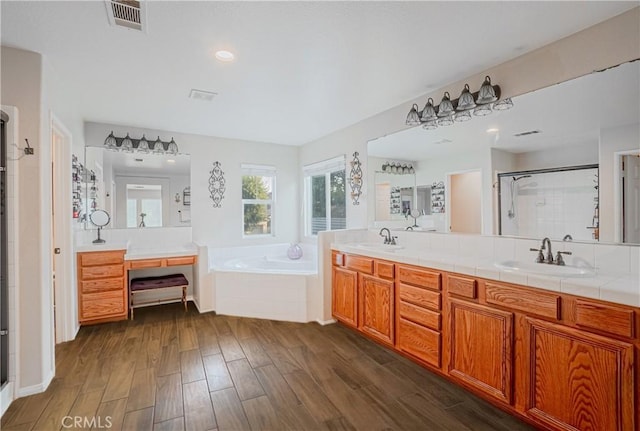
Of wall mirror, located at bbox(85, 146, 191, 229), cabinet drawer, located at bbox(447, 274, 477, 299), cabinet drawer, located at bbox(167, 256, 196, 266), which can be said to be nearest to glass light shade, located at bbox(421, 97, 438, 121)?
cabinet drawer, located at bbox(447, 274, 477, 299)

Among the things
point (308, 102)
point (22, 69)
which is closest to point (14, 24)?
point (22, 69)

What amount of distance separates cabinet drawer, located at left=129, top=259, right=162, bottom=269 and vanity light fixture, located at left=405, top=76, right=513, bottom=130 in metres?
3.15

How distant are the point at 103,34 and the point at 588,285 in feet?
10.1

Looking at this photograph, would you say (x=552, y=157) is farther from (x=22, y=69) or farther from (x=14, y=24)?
(x=22, y=69)

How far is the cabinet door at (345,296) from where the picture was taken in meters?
3.17

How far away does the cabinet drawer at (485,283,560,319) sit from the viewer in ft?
5.54

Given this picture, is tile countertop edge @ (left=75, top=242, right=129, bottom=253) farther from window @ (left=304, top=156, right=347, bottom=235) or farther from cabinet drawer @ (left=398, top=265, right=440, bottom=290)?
cabinet drawer @ (left=398, top=265, right=440, bottom=290)

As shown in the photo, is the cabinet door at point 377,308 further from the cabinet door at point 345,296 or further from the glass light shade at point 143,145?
the glass light shade at point 143,145

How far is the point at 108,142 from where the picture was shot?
3971 millimetres

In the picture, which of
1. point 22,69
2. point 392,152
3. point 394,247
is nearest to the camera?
point 22,69

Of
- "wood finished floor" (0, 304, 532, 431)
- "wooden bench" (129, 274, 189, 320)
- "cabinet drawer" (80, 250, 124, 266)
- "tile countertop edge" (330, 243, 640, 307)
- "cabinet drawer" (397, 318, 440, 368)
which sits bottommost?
"wood finished floor" (0, 304, 532, 431)

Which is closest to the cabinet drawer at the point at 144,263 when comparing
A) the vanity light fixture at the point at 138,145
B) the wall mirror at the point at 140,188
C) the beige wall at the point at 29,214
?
the wall mirror at the point at 140,188

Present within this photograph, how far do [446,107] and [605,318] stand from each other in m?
1.85

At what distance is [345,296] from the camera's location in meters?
3.32
